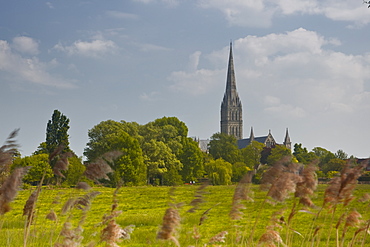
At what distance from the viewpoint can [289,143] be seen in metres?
173

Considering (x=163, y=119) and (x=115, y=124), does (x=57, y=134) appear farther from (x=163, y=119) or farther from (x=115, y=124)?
(x=163, y=119)

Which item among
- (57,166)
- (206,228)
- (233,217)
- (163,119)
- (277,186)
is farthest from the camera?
(163,119)

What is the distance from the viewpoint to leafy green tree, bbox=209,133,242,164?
96188mm

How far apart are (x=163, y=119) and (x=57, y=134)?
606 inches

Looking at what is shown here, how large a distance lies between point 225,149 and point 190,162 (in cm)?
3655

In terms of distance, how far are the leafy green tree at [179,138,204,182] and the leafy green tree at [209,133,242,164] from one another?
103ft

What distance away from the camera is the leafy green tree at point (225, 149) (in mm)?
96188

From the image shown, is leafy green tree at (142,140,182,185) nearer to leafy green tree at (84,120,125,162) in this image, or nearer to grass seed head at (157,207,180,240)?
leafy green tree at (84,120,125,162)

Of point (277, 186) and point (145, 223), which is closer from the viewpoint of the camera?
point (277, 186)

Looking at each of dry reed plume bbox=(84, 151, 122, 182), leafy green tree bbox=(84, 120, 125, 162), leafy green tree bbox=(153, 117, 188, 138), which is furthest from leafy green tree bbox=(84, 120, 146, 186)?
dry reed plume bbox=(84, 151, 122, 182)

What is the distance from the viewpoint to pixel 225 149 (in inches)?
3903

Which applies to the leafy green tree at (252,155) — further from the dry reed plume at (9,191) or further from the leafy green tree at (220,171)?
the dry reed plume at (9,191)

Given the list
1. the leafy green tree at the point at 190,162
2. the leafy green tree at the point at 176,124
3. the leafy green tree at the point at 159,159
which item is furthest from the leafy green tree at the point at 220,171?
the leafy green tree at the point at 159,159

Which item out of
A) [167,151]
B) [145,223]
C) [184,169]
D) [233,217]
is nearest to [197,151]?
[184,169]
